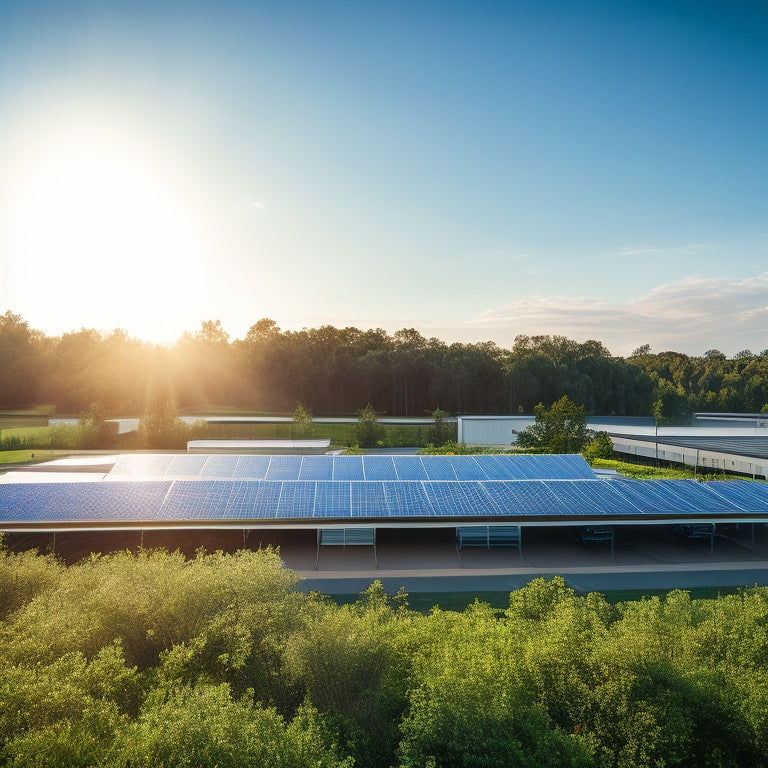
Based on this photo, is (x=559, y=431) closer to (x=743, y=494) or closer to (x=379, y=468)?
(x=743, y=494)

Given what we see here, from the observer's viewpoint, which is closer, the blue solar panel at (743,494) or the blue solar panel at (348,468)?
the blue solar panel at (743,494)

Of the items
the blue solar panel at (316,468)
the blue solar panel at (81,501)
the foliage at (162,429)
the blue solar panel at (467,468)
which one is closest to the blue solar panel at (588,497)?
the blue solar panel at (467,468)

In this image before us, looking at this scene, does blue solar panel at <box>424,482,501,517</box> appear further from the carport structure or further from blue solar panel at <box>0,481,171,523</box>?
blue solar panel at <box>0,481,171,523</box>

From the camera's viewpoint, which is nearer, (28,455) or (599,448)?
(599,448)

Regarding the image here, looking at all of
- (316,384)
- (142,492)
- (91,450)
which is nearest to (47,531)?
(142,492)

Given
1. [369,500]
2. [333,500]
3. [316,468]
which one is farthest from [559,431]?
[333,500]

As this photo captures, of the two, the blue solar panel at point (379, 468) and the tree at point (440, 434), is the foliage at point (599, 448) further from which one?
the blue solar panel at point (379, 468)

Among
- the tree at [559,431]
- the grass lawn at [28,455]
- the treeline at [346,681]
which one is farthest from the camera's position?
the grass lawn at [28,455]
